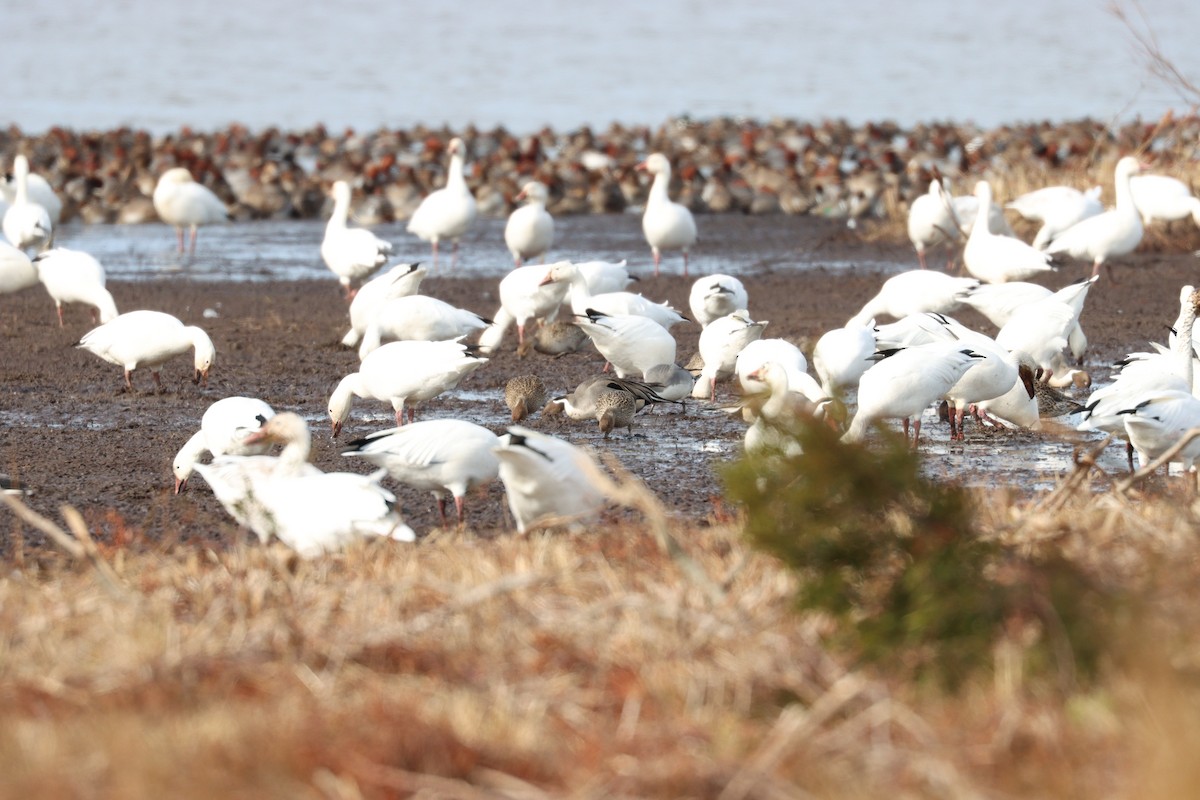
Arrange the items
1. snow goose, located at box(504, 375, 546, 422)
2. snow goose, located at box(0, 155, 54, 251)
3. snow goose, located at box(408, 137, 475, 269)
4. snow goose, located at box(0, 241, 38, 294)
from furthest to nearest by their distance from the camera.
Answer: snow goose, located at box(408, 137, 475, 269), snow goose, located at box(0, 155, 54, 251), snow goose, located at box(0, 241, 38, 294), snow goose, located at box(504, 375, 546, 422)

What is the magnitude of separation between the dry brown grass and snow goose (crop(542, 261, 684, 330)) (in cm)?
558

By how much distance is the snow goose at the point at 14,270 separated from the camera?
12.5 metres

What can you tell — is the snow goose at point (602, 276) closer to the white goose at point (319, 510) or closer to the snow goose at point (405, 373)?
the snow goose at point (405, 373)

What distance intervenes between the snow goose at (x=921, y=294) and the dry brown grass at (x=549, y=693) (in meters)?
5.69

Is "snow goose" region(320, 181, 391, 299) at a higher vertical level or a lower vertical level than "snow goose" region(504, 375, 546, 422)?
higher

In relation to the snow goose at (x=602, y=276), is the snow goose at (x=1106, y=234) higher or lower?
higher

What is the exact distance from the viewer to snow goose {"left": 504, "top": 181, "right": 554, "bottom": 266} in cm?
1470

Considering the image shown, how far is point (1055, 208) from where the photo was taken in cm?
1466

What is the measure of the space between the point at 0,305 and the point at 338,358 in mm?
4317

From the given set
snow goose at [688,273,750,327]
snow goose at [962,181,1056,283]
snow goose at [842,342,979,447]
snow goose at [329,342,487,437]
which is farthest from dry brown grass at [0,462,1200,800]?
snow goose at [962,181,1056,283]

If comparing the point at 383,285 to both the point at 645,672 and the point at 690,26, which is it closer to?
the point at 645,672

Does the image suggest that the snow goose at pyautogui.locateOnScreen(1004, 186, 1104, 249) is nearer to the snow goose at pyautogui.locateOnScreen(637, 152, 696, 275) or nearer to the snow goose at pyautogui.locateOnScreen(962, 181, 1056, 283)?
the snow goose at pyautogui.locateOnScreen(962, 181, 1056, 283)

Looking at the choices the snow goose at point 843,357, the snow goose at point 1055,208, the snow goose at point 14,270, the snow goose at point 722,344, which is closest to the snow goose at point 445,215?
the snow goose at point 14,270

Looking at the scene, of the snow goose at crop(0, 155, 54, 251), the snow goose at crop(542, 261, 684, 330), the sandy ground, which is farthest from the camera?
the snow goose at crop(0, 155, 54, 251)
